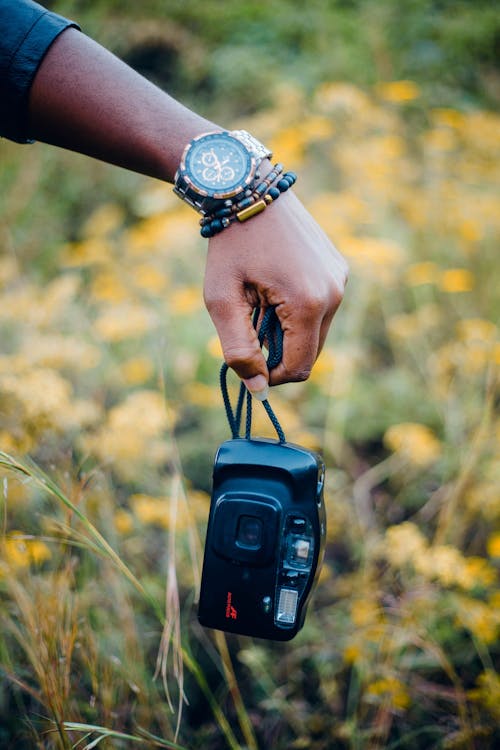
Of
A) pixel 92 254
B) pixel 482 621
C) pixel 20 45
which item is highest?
pixel 20 45

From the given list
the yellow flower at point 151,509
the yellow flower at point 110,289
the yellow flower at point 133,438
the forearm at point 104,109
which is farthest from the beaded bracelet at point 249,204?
the yellow flower at point 110,289

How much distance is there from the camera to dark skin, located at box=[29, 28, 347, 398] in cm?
78

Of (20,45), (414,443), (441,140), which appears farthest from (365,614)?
(441,140)

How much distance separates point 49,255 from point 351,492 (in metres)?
2.36

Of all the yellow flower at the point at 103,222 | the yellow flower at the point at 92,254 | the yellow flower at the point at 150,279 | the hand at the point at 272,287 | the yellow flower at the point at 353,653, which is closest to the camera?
the hand at the point at 272,287

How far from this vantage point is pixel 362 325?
2725 mm

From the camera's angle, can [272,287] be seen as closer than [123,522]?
Yes

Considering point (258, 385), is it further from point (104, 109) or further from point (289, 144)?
point (289, 144)

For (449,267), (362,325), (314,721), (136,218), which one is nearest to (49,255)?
(136,218)

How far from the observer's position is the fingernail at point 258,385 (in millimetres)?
808

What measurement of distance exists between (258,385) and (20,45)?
643 mm

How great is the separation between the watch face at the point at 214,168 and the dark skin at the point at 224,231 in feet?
0.09

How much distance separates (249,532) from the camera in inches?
32.6

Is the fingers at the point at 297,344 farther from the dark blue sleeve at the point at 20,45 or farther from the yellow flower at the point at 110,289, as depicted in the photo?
the yellow flower at the point at 110,289
